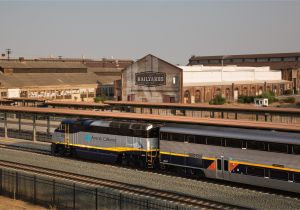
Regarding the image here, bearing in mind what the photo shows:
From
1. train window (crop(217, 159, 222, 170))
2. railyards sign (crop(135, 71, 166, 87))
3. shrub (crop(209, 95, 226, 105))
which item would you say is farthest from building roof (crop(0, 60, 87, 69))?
train window (crop(217, 159, 222, 170))

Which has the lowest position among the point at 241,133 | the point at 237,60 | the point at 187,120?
the point at 241,133

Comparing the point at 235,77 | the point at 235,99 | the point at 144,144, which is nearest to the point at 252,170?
the point at 144,144

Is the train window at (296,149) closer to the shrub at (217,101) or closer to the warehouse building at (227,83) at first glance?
the warehouse building at (227,83)

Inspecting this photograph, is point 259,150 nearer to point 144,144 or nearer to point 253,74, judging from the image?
point 144,144

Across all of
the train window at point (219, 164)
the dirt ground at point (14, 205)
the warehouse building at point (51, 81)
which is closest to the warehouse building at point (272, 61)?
the warehouse building at point (51, 81)

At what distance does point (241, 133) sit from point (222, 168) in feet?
8.57

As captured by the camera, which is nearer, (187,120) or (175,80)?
(187,120)

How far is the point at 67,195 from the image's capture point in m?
22.1

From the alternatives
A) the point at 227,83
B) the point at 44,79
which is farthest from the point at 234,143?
the point at 44,79

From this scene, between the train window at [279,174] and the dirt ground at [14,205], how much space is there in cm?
1331

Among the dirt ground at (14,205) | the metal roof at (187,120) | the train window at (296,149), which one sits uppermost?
the metal roof at (187,120)

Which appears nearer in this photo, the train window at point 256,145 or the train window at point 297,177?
the train window at point 297,177

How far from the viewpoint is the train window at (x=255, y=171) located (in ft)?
79.7

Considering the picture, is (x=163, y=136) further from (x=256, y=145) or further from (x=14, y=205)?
(x=14, y=205)
